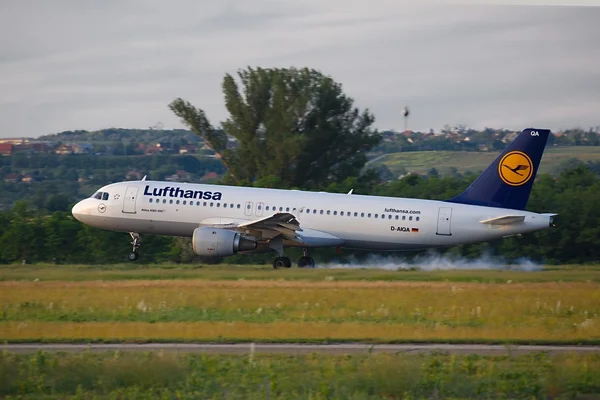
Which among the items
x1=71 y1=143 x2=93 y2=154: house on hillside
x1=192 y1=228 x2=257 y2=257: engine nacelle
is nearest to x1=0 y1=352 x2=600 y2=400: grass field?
x1=192 y1=228 x2=257 y2=257: engine nacelle

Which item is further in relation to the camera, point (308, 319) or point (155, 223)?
point (155, 223)

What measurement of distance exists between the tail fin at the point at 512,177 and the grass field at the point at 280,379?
1821 centimetres

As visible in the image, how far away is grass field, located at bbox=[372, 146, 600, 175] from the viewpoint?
118938 mm

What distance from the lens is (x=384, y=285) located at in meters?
26.9

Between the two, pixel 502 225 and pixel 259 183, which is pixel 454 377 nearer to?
pixel 502 225

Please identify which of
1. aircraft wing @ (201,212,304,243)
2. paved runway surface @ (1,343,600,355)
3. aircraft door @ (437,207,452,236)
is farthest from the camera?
aircraft door @ (437,207,452,236)

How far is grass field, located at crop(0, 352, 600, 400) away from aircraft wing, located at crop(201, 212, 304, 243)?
54.4 ft

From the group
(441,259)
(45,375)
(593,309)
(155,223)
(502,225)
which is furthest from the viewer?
(441,259)

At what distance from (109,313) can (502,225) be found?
1589cm

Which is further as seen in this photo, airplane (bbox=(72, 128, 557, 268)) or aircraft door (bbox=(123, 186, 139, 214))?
aircraft door (bbox=(123, 186, 139, 214))

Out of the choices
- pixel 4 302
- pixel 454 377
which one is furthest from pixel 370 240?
pixel 454 377

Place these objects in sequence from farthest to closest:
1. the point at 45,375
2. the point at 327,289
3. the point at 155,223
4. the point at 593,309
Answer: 1. the point at 155,223
2. the point at 327,289
3. the point at 593,309
4. the point at 45,375

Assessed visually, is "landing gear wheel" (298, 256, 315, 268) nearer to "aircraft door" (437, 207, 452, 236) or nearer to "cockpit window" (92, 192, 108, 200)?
"aircraft door" (437, 207, 452, 236)

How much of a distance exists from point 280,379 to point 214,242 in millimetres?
17948
